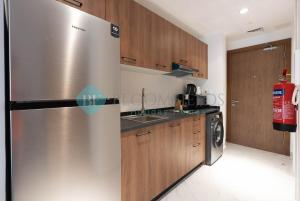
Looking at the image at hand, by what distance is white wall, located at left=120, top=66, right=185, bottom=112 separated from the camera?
2.19 m

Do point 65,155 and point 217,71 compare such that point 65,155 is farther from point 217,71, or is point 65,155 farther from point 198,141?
point 217,71

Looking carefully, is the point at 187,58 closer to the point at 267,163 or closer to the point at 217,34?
the point at 217,34

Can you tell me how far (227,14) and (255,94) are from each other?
1867 millimetres

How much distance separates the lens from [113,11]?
1.55 meters

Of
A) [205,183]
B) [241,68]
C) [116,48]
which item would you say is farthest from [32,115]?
[241,68]

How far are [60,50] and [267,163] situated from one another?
11.2 feet

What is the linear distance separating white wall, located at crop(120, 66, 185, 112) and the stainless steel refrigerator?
1040 millimetres

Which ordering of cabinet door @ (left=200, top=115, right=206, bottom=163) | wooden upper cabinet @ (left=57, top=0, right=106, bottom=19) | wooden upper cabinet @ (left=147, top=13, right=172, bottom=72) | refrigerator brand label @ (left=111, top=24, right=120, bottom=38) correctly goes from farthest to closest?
1. cabinet door @ (left=200, top=115, right=206, bottom=163)
2. wooden upper cabinet @ (left=147, top=13, right=172, bottom=72)
3. wooden upper cabinet @ (left=57, top=0, right=106, bottom=19)
4. refrigerator brand label @ (left=111, top=24, right=120, bottom=38)

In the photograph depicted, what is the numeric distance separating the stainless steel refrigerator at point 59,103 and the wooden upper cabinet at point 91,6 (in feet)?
1.34

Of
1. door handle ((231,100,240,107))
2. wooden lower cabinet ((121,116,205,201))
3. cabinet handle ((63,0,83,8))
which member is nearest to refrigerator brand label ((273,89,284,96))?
wooden lower cabinet ((121,116,205,201))

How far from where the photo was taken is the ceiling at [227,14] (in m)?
2.21

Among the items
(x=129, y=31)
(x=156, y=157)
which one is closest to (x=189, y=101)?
(x=156, y=157)

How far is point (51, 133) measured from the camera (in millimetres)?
821

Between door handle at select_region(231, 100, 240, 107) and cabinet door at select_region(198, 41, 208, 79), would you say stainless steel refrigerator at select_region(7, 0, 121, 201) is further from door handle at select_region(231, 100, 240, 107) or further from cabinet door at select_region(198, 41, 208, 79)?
door handle at select_region(231, 100, 240, 107)
